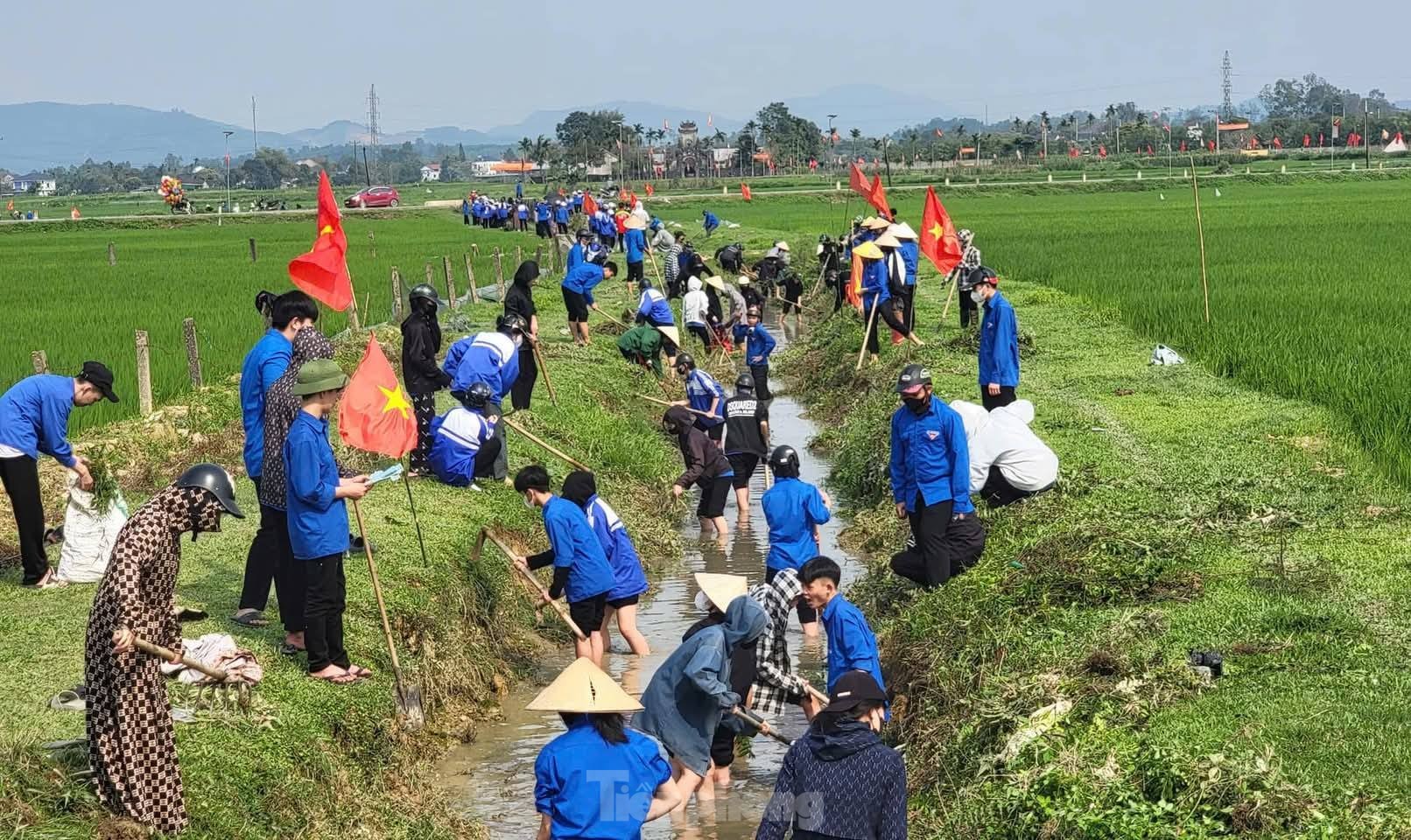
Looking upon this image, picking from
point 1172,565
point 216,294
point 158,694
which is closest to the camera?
point 158,694

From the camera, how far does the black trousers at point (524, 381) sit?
1650cm

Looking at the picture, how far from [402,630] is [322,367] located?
99.6 inches

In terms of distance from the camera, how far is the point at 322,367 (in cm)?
847

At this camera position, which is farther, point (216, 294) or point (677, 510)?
point (216, 294)

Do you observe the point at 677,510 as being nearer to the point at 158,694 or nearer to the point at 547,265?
the point at 158,694

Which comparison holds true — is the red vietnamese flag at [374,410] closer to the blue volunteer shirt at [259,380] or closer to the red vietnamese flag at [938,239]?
the blue volunteer shirt at [259,380]

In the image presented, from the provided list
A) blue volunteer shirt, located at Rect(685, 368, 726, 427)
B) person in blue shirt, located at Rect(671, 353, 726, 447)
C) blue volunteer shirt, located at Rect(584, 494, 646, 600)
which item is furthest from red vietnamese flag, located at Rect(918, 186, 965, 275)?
blue volunteer shirt, located at Rect(584, 494, 646, 600)

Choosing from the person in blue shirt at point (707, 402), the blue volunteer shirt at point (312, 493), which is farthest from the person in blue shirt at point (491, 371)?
the blue volunteer shirt at point (312, 493)

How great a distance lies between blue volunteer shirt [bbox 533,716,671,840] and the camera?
596 centimetres

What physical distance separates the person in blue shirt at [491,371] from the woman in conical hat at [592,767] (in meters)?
7.88

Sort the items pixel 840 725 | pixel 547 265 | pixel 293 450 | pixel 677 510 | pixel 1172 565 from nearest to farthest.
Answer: pixel 840 725 → pixel 293 450 → pixel 1172 565 → pixel 677 510 → pixel 547 265

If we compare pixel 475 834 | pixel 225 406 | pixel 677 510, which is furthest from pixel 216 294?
pixel 475 834

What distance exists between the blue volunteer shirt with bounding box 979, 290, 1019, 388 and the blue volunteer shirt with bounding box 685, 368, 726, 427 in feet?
8.22

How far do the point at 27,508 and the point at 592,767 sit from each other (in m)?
6.18
